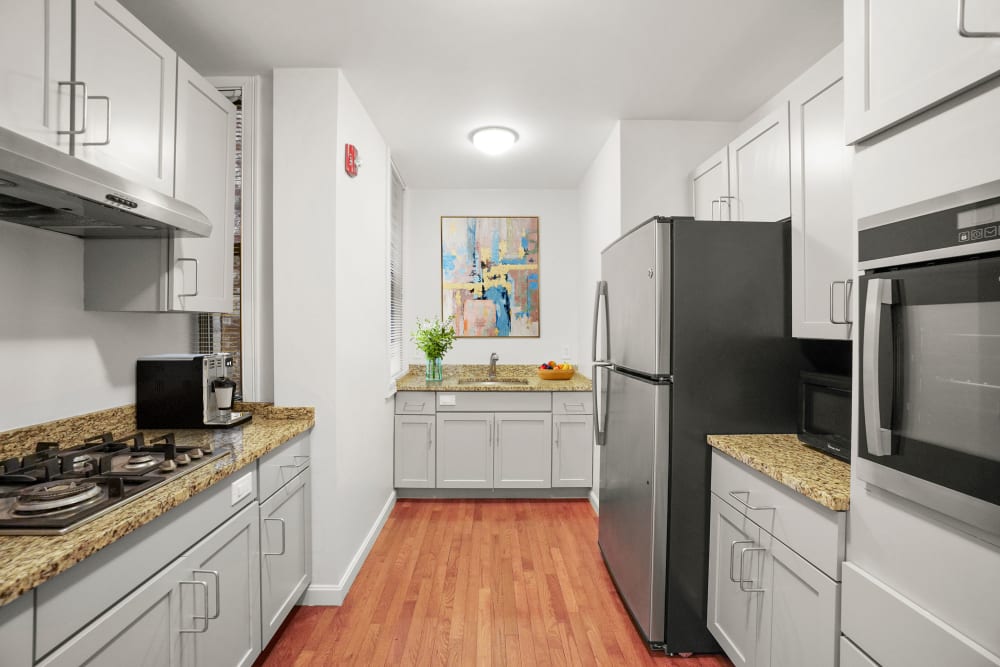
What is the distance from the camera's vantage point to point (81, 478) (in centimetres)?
136

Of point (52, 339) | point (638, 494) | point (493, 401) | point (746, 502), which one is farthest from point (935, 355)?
point (493, 401)

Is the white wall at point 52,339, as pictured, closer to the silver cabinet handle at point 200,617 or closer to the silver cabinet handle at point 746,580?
the silver cabinet handle at point 200,617

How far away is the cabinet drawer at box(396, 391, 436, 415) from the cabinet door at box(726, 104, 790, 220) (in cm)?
243

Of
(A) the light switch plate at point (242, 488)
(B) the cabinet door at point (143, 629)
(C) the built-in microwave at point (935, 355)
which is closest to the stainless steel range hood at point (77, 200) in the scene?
(A) the light switch plate at point (242, 488)

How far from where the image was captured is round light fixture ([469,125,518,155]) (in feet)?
10.2

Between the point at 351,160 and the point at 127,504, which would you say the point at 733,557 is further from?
the point at 351,160

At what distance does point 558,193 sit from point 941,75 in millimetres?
3636

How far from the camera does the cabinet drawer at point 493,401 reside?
12.4 feet

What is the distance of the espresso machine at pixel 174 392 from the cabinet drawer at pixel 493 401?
73.8 inches

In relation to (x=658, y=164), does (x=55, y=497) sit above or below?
below

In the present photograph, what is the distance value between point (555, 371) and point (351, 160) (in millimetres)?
2322

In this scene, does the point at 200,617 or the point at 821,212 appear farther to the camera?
the point at 821,212

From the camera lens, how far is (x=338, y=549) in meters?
2.42

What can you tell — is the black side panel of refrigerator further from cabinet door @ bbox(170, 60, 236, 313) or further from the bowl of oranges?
the bowl of oranges
